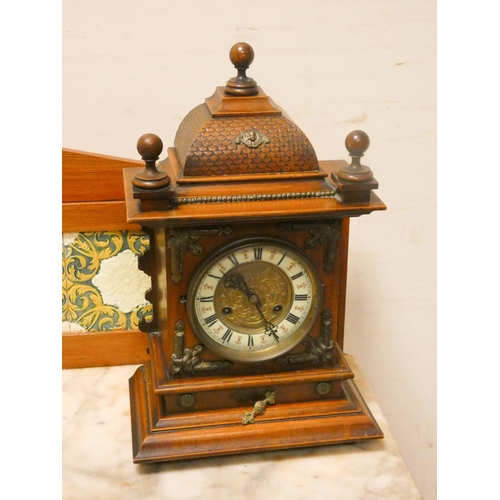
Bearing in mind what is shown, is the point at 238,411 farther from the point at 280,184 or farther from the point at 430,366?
the point at 430,366

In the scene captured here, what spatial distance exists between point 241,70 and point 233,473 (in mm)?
717

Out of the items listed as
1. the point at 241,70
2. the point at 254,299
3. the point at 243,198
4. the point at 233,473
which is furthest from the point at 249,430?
the point at 241,70

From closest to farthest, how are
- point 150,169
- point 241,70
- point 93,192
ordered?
point 150,169 < point 241,70 < point 93,192

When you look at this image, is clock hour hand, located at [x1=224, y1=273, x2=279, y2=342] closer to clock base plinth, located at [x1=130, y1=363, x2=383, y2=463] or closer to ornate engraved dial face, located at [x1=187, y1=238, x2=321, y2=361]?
ornate engraved dial face, located at [x1=187, y1=238, x2=321, y2=361]

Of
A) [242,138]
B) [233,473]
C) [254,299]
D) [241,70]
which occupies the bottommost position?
[233,473]

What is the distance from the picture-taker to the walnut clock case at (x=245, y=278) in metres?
1.32

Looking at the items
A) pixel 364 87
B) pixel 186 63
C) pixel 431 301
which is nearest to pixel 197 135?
pixel 186 63

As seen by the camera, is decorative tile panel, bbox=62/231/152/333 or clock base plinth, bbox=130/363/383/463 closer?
clock base plinth, bbox=130/363/383/463

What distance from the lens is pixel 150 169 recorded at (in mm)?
1287

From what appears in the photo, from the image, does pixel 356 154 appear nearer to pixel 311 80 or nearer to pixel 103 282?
pixel 311 80

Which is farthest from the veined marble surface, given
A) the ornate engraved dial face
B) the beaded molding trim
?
the beaded molding trim

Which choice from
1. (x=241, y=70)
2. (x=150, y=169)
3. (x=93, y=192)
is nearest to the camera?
(x=150, y=169)

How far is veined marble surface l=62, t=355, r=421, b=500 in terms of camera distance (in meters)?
1.35

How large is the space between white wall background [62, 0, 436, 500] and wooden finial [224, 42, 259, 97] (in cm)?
33
